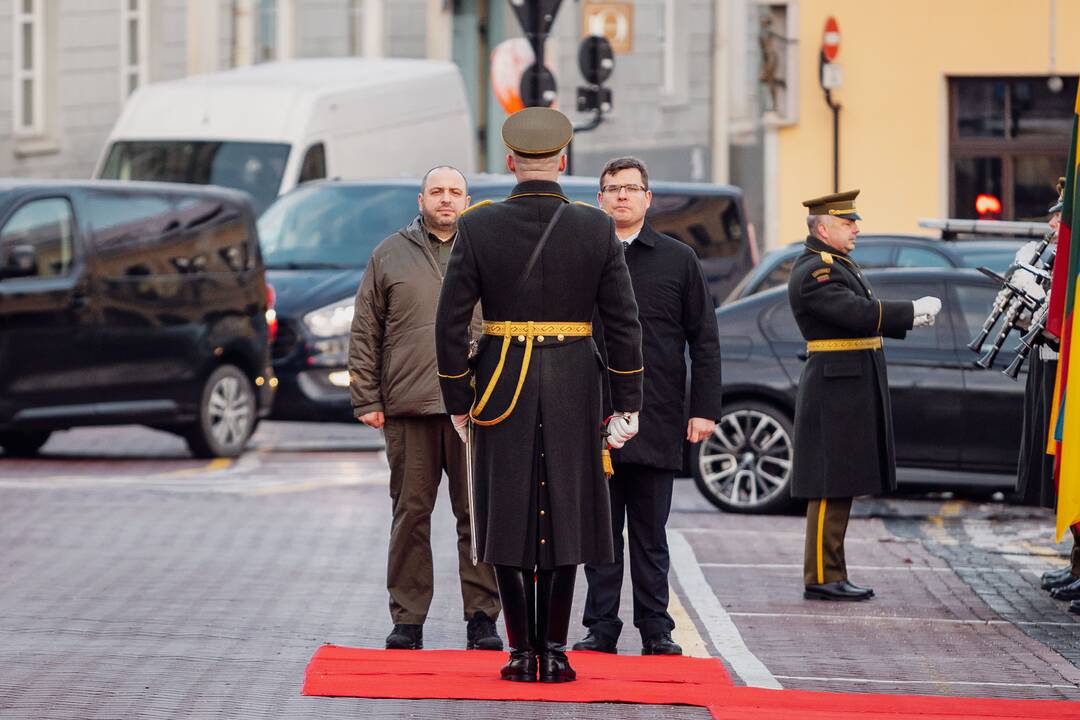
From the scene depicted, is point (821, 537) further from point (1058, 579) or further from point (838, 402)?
point (1058, 579)

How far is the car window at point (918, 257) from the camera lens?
63.1 feet

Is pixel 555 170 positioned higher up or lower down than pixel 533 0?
lower down

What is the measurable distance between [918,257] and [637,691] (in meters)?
11.9

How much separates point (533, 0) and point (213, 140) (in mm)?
6553

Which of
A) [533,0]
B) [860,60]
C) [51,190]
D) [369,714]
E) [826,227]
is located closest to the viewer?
[369,714]

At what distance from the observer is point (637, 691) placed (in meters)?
7.97

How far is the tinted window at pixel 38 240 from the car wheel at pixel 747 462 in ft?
15.3

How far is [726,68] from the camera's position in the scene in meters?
37.6

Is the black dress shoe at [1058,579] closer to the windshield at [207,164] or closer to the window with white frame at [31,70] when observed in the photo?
the windshield at [207,164]

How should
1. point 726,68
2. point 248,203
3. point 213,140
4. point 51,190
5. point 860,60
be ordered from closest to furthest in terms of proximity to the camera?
point 51,190, point 248,203, point 213,140, point 860,60, point 726,68

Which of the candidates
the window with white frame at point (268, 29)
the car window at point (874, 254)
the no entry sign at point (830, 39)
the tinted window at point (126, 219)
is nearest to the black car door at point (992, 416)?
the car window at point (874, 254)

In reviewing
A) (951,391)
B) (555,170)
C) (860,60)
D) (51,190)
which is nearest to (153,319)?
(51,190)

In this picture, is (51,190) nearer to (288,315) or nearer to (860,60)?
(288,315)

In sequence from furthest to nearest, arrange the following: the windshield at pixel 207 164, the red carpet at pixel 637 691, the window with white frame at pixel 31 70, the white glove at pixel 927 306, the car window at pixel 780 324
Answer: the window with white frame at pixel 31 70, the windshield at pixel 207 164, the car window at pixel 780 324, the white glove at pixel 927 306, the red carpet at pixel 637 691
